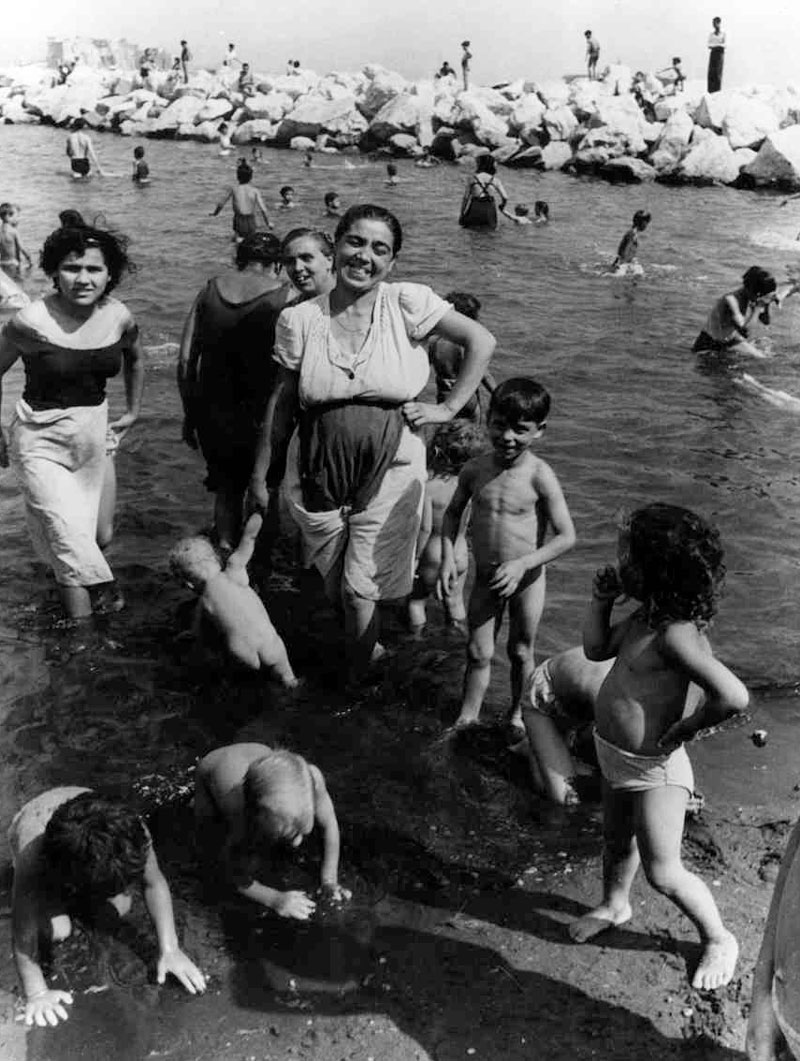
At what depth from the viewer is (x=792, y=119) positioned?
2900 centimetres

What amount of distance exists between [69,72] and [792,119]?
2901 cm

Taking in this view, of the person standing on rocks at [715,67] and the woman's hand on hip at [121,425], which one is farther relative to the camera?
the person standing on rocks at [715,67]

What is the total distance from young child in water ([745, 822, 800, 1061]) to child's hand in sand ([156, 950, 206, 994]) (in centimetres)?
177

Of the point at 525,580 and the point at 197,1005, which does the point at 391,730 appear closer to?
the point at 525,580

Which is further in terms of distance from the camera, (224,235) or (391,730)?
(224,235)

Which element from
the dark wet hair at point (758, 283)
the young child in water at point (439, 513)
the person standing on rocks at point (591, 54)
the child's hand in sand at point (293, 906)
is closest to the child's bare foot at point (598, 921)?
the child's hand in sand at point (293, 906)

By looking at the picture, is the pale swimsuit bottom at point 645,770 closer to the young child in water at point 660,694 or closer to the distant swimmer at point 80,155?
the young child in water at point 660,694

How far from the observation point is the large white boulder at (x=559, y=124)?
1134 inches

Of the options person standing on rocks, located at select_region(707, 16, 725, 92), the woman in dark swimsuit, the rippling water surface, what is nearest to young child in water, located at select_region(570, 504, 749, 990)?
the rippling water surface

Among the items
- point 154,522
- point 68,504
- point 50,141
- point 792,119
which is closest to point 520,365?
point 154,522

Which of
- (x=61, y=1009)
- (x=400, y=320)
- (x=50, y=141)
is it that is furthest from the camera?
(x=50, y=141)

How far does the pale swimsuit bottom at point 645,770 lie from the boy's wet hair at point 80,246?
309cm

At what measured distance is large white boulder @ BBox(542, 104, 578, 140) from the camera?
28812 mm

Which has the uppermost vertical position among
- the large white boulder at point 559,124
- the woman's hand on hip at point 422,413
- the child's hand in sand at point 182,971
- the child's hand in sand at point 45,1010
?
the large white boulder at point 559,124
